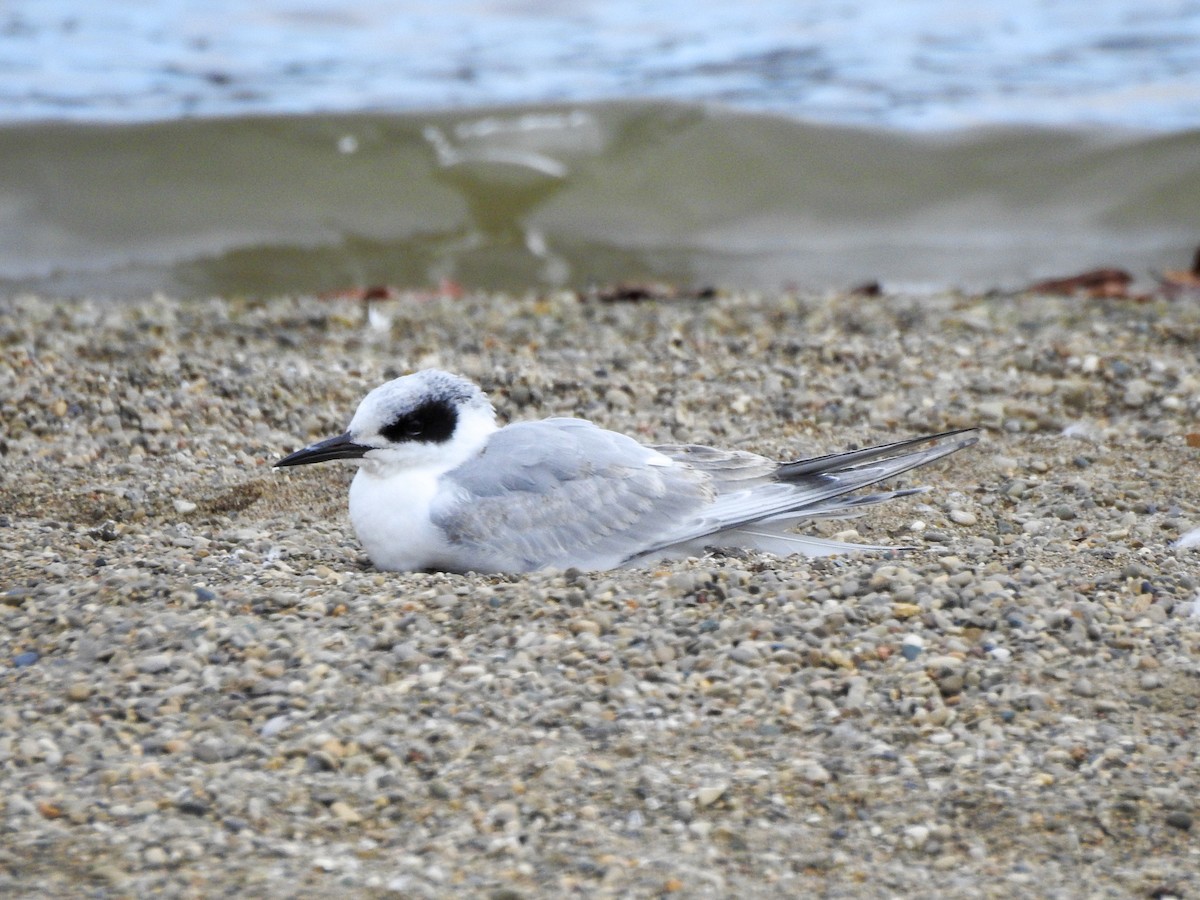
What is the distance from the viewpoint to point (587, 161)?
10.9 meters

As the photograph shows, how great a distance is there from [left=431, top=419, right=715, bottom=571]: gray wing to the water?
511 centimetres

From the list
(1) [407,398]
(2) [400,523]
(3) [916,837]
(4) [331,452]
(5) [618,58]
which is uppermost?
(5) [618,58]

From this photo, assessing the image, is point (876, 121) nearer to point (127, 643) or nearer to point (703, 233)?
point (703, 233)

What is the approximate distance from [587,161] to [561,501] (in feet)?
23.5

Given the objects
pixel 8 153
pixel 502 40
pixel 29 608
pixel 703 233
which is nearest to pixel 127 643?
pixel 29 608

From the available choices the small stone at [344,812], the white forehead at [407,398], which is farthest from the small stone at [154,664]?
the white forehead at [407,398]

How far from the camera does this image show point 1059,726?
3213 mm

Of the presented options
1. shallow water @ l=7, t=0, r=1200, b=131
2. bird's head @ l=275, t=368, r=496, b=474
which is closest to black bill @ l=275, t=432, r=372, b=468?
bird's head @ l=275, t=368, r=496, b=474

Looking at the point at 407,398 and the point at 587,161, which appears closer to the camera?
the point at 407,398

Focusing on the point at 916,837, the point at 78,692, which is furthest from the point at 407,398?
the point at 916,837

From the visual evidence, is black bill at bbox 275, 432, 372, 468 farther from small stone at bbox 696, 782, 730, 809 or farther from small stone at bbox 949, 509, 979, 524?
→ small stone at bbox 949, 509, 979, 524

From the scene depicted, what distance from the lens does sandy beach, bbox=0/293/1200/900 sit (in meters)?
2.80

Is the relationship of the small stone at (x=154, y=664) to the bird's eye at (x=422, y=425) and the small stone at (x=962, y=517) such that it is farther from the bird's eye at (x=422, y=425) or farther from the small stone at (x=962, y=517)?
the small stone at (x=962, y=517)

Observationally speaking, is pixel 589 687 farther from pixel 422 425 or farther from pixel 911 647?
pixel 422 425
